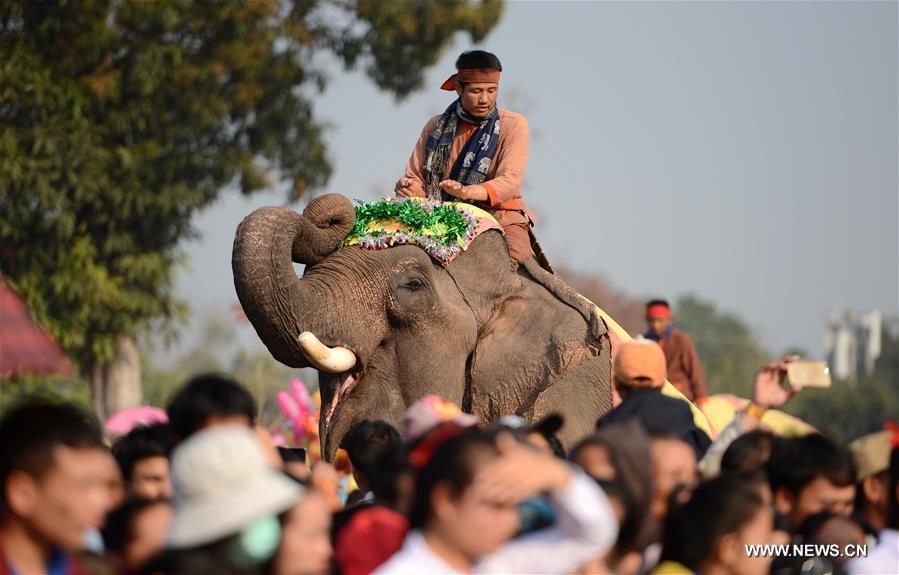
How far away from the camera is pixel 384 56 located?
23.2 m

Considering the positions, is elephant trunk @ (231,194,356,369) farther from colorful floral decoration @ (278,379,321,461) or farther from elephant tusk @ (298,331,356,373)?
colorful floral decoration @ (278,379,321,461)

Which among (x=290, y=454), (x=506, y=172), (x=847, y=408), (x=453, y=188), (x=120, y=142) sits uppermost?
(x=847, y=408)

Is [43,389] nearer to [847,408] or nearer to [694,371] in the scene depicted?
[694,371]

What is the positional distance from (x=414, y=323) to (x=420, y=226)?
516 mm

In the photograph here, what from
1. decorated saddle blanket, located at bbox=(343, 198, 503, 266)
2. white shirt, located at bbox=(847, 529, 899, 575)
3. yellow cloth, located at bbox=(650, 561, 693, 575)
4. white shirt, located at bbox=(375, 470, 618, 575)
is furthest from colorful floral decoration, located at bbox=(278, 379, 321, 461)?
white shirt, located at bbox=(375, 470, 618, 575)

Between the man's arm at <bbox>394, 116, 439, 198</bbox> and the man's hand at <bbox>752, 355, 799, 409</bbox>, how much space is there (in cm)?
291

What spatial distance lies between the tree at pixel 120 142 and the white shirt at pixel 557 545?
15.9 m

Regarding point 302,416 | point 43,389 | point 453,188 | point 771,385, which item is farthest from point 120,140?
point 771,385

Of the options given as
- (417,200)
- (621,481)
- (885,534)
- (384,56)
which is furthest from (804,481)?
(384,56)

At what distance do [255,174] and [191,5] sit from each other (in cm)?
237

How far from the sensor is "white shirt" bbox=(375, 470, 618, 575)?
3.88m

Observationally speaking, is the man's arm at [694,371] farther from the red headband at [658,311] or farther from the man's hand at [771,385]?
the man's hand at [771,385]

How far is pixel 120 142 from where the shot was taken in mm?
20969

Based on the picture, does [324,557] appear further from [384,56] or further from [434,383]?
[384,56]
